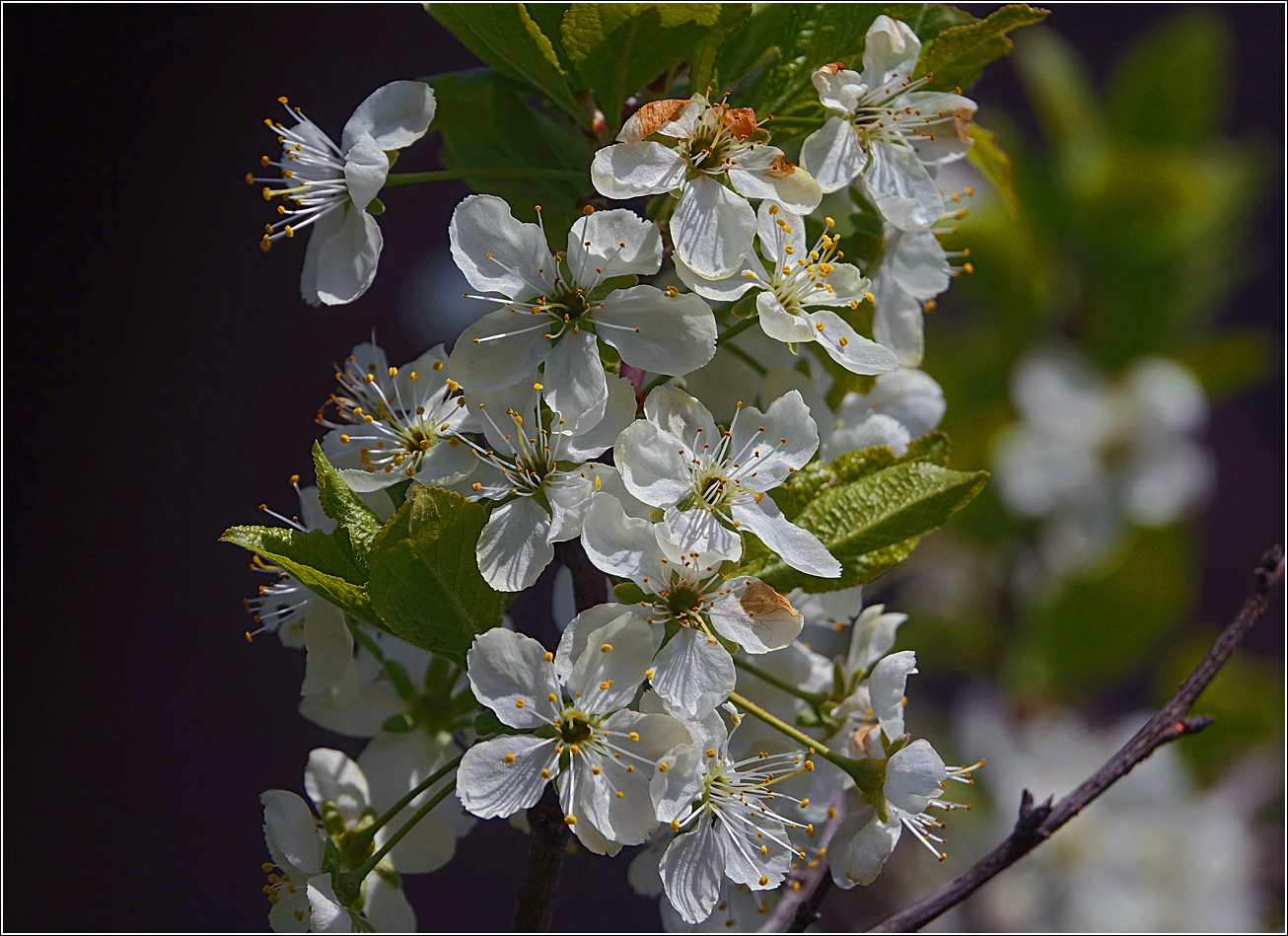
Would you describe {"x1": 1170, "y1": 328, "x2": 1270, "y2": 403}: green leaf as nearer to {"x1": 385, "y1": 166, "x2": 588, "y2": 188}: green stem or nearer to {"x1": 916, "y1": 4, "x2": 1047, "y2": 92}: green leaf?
{"x1": 916, "y1": 4, "x2": 1047, "y2": 92}: green leaf

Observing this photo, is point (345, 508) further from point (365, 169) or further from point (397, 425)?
point (365, 169)

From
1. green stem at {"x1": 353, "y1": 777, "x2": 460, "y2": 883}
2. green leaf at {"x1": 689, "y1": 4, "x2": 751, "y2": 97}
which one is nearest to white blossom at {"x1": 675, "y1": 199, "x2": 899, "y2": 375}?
green leaf at {"x1": 689, "y1": 4, "x2": 751, "y2": 97}

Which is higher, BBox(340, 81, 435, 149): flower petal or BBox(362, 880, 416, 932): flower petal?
BBox(340, 81, 435, 149): flower petal

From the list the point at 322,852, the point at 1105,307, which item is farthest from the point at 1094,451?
the point at 322,852

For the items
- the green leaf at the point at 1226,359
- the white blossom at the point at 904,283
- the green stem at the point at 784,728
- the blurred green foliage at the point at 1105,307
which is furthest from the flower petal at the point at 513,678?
the green leaf at the point at 1226,359

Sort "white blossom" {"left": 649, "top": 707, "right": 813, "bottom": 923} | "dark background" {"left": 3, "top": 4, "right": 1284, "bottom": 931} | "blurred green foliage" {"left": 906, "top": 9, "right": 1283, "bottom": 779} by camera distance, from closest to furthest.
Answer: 1. "white blossom" {"left": 649, "top": 707, "right": 813, "bottom": 923}
2. "blurred green foliage" {"left": 906, "top": 9, "right": 1283, "bottom": 779}
3. "dark background" {"left": 3, "top": 4, "right": 1284, "bottom": 931}

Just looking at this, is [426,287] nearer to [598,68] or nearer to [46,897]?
[46,897]

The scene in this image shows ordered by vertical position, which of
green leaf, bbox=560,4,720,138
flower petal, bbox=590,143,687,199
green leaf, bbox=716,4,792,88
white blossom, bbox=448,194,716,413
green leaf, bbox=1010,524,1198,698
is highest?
green leaf, bbox=560,4,720,138
